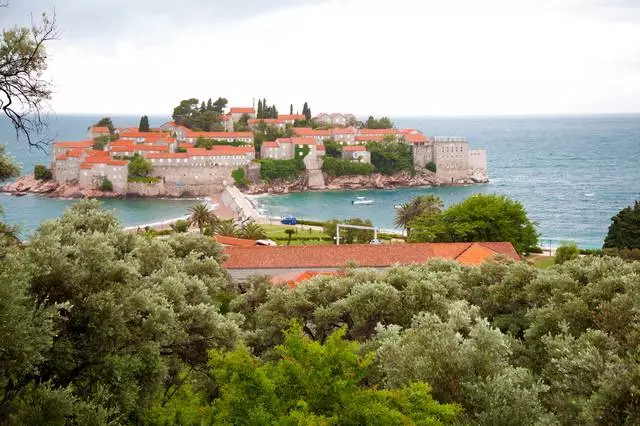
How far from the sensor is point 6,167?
802 cm

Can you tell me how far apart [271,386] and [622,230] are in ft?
101

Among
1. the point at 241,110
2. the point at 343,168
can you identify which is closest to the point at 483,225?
the point at 343,168

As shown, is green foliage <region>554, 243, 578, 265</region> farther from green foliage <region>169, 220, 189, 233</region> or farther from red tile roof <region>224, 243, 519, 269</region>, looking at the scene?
green foliage <region>169, 220, 189, 233</region>

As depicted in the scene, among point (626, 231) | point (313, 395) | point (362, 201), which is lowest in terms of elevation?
point (362, 201)

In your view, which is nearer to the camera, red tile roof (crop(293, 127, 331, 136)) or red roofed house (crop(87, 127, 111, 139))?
red roofed house (crop(87, 127, 111, 139))

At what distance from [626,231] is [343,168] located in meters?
51.6

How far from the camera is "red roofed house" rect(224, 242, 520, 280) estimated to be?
24969mm

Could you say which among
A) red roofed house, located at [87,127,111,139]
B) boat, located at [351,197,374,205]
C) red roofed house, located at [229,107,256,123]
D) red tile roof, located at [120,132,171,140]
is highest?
red roofed house, located at [229,107,256,123]

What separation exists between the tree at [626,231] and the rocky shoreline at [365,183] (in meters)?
47.8

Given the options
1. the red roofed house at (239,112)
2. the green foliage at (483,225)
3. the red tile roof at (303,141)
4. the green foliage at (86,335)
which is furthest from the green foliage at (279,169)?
the green foliage at (86,335)

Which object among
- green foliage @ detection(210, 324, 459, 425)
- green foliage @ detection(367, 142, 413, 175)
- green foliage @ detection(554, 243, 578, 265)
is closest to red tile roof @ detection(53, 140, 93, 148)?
green foliage @ detection(367, 142, 413, 175)

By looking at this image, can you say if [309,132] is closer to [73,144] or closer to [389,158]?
[389,158]

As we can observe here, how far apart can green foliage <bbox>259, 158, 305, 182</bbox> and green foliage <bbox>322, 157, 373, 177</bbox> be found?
11.4ft

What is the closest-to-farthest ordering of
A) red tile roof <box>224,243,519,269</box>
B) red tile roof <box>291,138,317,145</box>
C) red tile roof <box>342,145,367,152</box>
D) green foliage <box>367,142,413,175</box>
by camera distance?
red tile roof <box>224,243,519,269</box> < red tile roof <box>291,138,317,145</box> < green foliage <box>367,142,413,175</box> < red tile roof <box>342,145,367,152</box>
